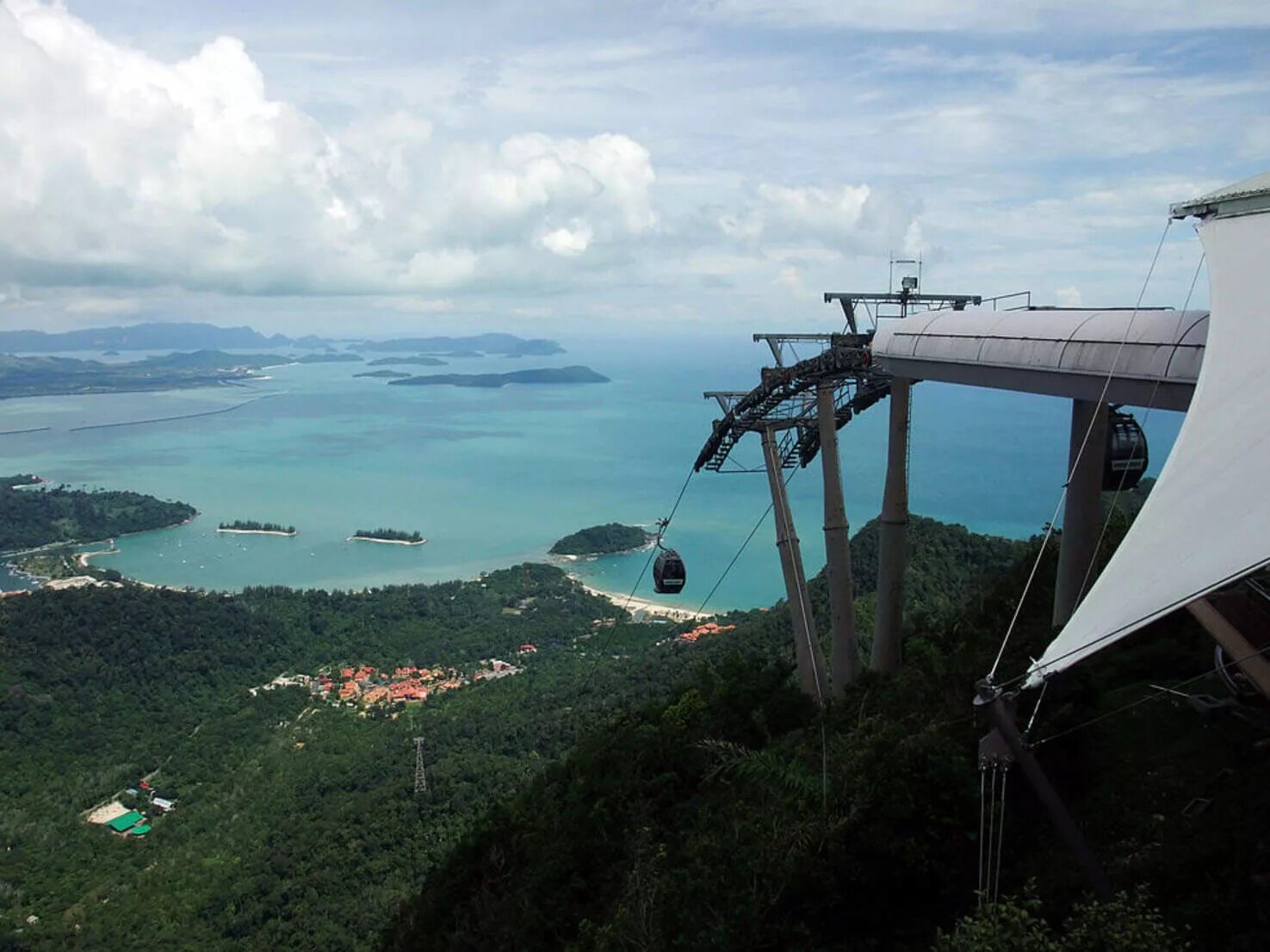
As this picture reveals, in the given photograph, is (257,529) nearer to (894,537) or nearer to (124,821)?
(124,821)

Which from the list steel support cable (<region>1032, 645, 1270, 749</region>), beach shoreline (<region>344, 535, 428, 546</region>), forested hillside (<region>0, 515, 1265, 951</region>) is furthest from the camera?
beach shoreline (<region>344, 535, 428, 546</region>)

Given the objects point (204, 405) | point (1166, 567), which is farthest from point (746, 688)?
point (204, 405)

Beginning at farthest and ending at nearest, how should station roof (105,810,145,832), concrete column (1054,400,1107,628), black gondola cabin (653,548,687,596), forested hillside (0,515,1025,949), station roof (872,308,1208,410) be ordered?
station roof (105,810,145,832), forested hillside (0,515,1025,949), black gondola cabin (653,548,687,596), concrete column (1054,400,1107,628), station roof (872,308,1208,410)

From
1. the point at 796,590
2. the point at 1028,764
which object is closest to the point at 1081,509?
the point at 796,590

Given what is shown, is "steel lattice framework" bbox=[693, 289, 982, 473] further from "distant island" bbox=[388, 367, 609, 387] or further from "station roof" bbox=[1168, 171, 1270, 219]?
"distant island" bbox=[388, 367, 609, 387]

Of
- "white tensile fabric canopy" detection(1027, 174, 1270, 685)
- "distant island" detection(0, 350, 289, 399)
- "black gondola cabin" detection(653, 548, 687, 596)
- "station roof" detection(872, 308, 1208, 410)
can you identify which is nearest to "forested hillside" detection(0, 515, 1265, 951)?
"black gondola cabin" detection(653, 548, 687, 596)

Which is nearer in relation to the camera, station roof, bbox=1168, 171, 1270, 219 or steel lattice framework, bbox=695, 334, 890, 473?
station roof, bbox=1168, 171, 1270, 219

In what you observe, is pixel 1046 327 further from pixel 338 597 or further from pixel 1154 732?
pixel 338 597

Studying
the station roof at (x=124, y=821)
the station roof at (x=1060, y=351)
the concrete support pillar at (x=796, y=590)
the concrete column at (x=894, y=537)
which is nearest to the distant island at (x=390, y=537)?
the station roof at (x=124, y=821)

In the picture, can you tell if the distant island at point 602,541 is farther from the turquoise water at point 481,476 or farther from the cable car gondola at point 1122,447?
the cable car gondola at point 1122,447
